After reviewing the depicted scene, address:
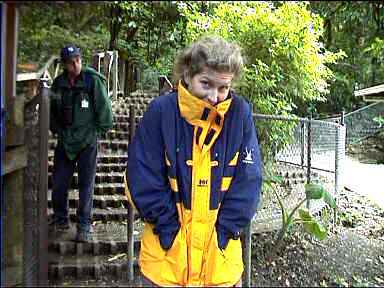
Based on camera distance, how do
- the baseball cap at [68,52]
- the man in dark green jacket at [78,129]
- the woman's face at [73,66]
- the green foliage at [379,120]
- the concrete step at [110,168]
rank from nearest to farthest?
1. the baseball cap at [68,52]
2. the woman's face at [73,66]
3. the man in dark green jacket at [78,129]
4. the concrete step at [110,168]
5. the green foliage at [379,120]

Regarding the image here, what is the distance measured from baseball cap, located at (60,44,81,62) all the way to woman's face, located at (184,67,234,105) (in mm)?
720

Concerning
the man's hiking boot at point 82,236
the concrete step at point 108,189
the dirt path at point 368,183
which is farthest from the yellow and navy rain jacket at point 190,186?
the dirt path at point 368,183

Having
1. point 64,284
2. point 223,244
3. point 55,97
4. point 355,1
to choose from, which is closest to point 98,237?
point 64,284

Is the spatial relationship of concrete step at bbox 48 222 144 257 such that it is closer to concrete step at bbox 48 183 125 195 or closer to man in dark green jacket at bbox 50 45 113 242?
man in dark green jacket at bbox 50 45 113 242

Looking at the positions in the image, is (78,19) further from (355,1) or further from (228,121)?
(355,1)

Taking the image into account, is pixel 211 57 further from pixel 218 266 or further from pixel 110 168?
pixel 110 168

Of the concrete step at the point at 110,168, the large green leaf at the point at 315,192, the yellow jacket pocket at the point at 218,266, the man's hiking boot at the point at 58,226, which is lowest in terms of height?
the man's hiking boot at the point at 58,226

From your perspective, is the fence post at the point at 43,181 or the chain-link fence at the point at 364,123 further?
the chain-link fence at the point at 364,123

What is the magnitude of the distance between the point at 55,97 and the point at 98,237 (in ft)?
4.92

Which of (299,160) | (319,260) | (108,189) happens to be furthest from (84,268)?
(299,160)

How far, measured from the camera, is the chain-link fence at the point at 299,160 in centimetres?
542

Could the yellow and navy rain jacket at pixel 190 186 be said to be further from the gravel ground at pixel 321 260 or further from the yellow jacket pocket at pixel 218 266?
the gravel ground at pixel 321 260

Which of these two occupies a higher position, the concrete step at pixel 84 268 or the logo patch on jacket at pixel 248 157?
the logo patch on jacket at pixel 248 157

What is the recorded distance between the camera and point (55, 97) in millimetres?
3748
